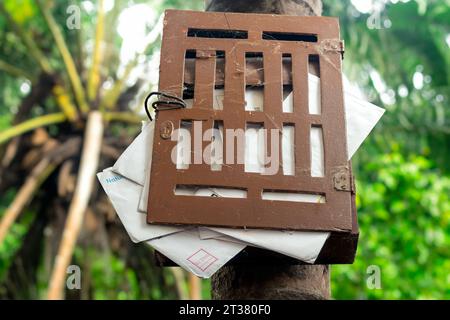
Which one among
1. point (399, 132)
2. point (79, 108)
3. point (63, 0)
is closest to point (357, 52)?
point (399, 132)

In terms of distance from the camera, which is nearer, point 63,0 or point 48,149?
point 48,149

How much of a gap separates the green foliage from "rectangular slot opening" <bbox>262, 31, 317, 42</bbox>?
3.24m

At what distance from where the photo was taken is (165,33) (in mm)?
1627

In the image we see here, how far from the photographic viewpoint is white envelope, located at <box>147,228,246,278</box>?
141cm

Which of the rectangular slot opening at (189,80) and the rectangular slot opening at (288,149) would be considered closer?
the rectangular slot opening at (288,149)

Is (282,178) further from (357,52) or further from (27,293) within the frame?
(357,52)

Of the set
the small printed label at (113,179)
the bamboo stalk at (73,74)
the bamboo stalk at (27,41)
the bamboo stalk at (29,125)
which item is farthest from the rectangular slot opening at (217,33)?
the bamboo stalk at (27,41)

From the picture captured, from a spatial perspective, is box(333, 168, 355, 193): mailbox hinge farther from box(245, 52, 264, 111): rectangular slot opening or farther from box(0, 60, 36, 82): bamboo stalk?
box(0, 60, 36, 82): bamboo stalk

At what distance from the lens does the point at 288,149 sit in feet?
4.92

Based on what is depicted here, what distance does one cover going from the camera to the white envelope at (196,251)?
55.3 inches

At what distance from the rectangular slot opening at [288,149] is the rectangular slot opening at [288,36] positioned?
0.29 meters

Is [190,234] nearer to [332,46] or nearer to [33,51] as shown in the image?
[332,46]

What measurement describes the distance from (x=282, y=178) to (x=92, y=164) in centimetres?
283

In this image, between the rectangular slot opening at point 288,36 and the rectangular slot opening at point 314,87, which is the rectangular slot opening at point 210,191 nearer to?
the rectangular slot opening at point 314,87
